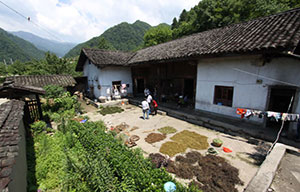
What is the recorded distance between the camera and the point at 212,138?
6594 mm

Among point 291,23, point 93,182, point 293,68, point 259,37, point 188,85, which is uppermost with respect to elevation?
point 291,23

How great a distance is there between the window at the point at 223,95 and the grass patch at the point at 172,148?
176 inches

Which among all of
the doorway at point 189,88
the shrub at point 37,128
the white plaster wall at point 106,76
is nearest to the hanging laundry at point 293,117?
the doorway at point 189,88

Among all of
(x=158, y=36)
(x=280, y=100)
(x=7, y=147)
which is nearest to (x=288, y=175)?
(x=280, y=100)

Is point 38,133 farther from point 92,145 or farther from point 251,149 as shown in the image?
point 251,149

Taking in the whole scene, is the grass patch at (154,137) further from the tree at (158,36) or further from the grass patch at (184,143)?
the tree at (158,36)

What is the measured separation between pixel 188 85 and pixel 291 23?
7966 mm

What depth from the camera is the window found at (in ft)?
26.1

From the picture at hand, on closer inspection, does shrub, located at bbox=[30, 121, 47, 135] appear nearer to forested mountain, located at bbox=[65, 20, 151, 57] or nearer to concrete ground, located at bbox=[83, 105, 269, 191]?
concrete ground, located at bbox=[83, 105, 269, 191]

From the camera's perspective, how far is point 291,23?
644 cm

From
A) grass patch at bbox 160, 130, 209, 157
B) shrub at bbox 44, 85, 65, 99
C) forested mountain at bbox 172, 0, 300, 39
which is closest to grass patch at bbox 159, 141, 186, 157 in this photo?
grass patch at bbox 160, 130, 209, 157

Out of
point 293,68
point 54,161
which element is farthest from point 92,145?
point 293,68

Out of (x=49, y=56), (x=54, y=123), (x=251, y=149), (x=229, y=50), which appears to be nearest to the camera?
(x=251, y=149)

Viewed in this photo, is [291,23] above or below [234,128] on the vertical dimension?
above
